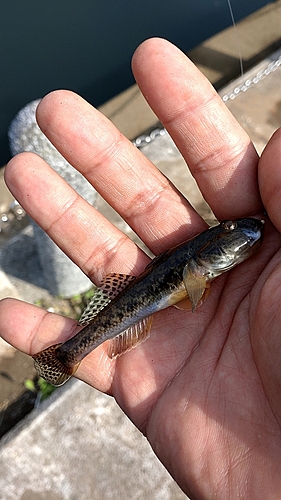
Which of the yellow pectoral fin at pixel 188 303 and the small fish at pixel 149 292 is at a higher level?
the small fish at pixel 149 292

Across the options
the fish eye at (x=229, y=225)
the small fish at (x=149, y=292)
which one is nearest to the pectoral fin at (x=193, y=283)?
the small fish at (x=149, y=292)

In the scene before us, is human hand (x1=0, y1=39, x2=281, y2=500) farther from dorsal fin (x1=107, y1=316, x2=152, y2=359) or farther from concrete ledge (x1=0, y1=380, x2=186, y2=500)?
concrete ledge (x1=0, y1=380, x2=186, y2=500)

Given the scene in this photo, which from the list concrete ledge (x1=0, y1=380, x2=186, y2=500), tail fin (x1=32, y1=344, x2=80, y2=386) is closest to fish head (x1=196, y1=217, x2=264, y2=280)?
tail fin (x1=32, y1=344, x2=80, y2=386)

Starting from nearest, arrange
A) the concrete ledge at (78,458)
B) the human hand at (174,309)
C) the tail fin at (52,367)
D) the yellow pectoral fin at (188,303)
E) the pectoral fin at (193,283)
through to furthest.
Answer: the human hand at (174,309) → the pectoral fin at (193,283) → the yellow pectoral fin at (188,303) → the tail fin at (52,367) → the concrete ledge at (78,458)

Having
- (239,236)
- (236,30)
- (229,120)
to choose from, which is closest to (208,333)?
(239,236)

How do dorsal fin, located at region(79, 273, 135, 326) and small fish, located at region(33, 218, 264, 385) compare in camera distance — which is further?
dorsal fin, located at region(79, 273, 135, 326)

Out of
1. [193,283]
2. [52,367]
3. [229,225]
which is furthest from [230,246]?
[52,367]

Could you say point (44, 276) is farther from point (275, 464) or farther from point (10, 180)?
point (275, 464)

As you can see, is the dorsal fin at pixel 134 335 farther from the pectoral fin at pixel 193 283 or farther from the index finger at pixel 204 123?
the index finger at pixel 204 123
